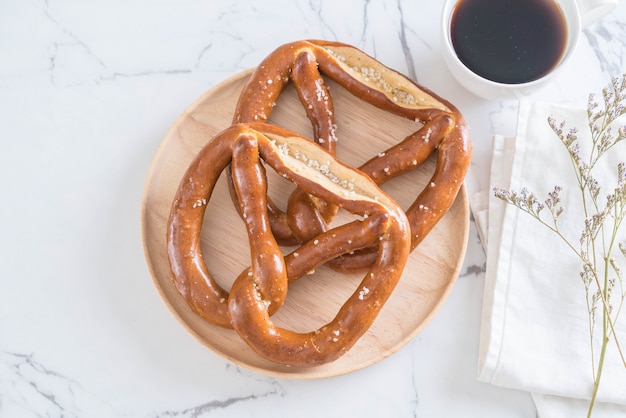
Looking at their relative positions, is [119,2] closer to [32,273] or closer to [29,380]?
[32,273]

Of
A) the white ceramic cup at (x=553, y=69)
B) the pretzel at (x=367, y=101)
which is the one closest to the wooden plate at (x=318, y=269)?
the pretzel at (x=367, y=101)

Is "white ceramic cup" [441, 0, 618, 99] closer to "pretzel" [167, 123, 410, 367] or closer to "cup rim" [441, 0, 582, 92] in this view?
"cup rim" [441, 0, 582, 92]

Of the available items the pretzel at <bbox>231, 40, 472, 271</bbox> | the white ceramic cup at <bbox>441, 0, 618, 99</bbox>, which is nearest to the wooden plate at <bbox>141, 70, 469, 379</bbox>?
the pretzel at <bbox>231, 40, 472, 271</bbox>

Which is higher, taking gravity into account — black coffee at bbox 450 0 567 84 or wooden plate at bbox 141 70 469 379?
black coffee at bbox 450 0 567 84

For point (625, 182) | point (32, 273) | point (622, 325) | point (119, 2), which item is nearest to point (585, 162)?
point (625, 182)

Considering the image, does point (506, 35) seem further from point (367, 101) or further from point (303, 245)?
point (303, 245)

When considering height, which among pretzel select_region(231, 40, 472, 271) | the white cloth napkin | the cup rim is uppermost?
the cup rim
